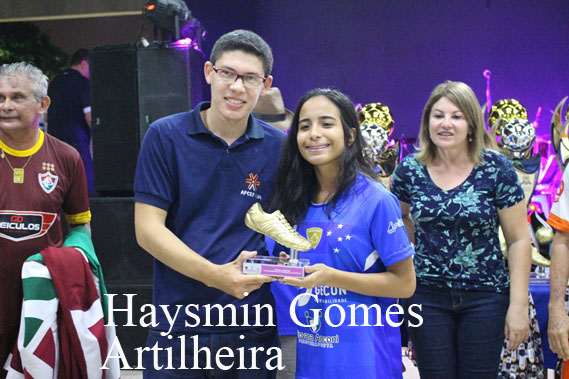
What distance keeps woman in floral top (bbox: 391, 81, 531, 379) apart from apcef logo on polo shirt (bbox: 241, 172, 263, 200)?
2.23 ft

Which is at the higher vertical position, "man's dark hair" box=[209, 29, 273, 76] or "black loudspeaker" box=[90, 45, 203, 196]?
"black loudspeaker" box=[90, 45, 203, 196]

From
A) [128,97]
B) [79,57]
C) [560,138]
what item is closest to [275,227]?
[560,138]

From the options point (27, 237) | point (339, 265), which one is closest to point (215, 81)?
point (339, 265)

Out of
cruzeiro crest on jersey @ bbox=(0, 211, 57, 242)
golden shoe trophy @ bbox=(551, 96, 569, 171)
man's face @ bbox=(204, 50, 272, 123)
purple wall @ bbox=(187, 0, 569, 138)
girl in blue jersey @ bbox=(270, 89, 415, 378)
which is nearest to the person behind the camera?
girl in blue jersey @ bbox=(270, 89, 415, 378)

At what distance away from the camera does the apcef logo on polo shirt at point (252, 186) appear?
5.49 feet

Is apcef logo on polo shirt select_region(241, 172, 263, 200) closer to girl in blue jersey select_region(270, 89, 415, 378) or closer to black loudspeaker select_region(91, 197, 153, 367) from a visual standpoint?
girl in blue jersey select_region(270, 89, 415, 378)

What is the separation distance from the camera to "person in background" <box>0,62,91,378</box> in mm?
2361

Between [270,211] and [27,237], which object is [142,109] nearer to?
[27,237]

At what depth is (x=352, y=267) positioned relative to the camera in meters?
1.58

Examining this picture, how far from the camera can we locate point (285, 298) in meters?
1.85

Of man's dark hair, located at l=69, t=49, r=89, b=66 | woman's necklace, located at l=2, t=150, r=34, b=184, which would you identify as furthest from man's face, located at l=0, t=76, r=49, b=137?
man's dark hair, located at l=69, t=49, r=89, b=66

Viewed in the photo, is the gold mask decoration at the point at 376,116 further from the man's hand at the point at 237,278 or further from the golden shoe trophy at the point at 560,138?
the man's hand at the point at 237,278

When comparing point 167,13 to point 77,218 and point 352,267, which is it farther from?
point 352,267

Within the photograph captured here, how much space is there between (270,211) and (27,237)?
1212 millimetres
